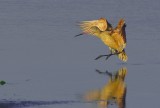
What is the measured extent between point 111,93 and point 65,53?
134 inches

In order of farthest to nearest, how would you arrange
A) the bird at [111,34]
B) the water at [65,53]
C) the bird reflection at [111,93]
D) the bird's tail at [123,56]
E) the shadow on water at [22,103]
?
the bird at [111,34]
the bird's tail at [123,56]
the water at [65,53]
the bird reflection at [111,93]
the shadow on water at [22,103]

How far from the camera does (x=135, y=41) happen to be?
17.8m

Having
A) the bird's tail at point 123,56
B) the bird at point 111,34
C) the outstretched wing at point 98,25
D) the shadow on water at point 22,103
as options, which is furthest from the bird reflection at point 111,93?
the outstretched wing at point 98,25

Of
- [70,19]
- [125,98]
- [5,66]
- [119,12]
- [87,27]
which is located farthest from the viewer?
[119,12]

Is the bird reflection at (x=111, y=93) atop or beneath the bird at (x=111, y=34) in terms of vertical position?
beneath

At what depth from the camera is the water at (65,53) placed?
12570 millimetres

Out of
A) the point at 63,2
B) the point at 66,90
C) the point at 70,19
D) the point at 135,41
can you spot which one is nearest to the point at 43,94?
the point at 66,90

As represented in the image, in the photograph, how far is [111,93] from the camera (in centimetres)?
1293

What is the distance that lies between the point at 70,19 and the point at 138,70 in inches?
238

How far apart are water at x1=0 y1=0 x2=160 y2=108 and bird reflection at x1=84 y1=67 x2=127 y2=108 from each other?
0.41 feet

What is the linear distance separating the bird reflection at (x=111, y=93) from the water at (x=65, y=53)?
0.12m

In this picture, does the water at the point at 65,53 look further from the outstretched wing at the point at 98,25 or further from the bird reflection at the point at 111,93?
the outstretched wing at the point at 98,25

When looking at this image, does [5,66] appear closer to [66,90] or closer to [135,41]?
[66,90]

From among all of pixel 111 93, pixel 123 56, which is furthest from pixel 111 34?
pixel 111 93
